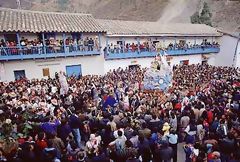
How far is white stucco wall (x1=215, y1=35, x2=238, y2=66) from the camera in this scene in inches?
1448

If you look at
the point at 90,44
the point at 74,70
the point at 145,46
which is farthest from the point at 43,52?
the point at 145,46

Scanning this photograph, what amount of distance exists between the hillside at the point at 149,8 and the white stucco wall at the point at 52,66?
36775 millimetres

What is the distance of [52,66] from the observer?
Result: 82.7 ft

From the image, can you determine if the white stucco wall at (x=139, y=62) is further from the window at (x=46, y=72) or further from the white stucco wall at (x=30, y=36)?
the white stucco wall at (x=30, y=36)

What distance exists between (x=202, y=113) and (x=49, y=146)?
5885mm

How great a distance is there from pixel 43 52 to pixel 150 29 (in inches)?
524

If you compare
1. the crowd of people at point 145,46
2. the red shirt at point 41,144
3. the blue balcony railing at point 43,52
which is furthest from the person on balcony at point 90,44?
the red shirt at point 41,144

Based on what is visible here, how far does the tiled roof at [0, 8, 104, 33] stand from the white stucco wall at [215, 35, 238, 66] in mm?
17920

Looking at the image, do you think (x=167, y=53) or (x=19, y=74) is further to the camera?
(x=167, y=53)

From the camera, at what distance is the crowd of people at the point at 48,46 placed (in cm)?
2254

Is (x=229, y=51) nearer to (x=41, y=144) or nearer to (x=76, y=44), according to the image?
(x=76, y=44)

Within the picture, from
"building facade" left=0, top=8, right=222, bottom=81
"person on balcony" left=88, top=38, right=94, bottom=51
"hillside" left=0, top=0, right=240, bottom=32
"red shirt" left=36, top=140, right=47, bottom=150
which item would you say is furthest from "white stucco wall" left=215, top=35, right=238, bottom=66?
"red shirt" left=36, top=140, right=47, bottom=150

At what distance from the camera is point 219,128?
386 inches

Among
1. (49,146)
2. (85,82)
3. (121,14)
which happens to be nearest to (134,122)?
(49,146)
